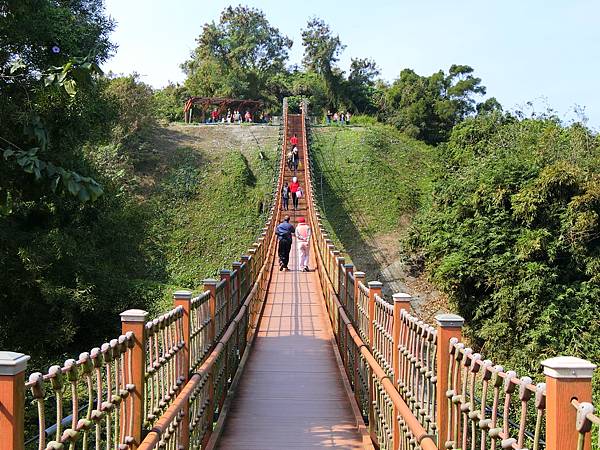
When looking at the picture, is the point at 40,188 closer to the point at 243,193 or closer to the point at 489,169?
the point at 489,169

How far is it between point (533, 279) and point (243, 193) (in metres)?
18.7

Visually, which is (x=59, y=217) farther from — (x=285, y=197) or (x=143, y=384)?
(x=285, y=197)

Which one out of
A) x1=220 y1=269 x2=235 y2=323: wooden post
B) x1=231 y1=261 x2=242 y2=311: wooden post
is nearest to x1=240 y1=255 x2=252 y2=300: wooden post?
x1=231 y1=261 x2=242 y2=311: wooden post

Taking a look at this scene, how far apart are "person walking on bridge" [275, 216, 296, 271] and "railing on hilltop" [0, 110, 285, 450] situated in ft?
23.7

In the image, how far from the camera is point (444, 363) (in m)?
3.42

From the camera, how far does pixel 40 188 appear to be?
9539 millimetres

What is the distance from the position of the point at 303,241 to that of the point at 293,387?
770 centimetres

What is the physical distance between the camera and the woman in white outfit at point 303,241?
1440cm

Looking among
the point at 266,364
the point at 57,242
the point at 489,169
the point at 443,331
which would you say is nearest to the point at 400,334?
the point at 443,331

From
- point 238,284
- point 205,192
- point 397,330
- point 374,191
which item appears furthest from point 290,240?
point 374,191

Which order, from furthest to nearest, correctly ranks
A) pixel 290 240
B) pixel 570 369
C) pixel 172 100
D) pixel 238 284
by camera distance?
pixel 172 100, pixel 290 240, pixel 238 284, pixel 570 369

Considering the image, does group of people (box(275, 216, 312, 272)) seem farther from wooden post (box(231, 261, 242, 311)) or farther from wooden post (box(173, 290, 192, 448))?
wooden post (box(173, 290, 192, 448))

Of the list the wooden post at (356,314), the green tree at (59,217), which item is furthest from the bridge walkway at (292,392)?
the green tree at (59,217)

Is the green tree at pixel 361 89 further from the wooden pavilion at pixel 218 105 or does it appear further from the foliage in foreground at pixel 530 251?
the foliage in foreground at pixel 530 251
